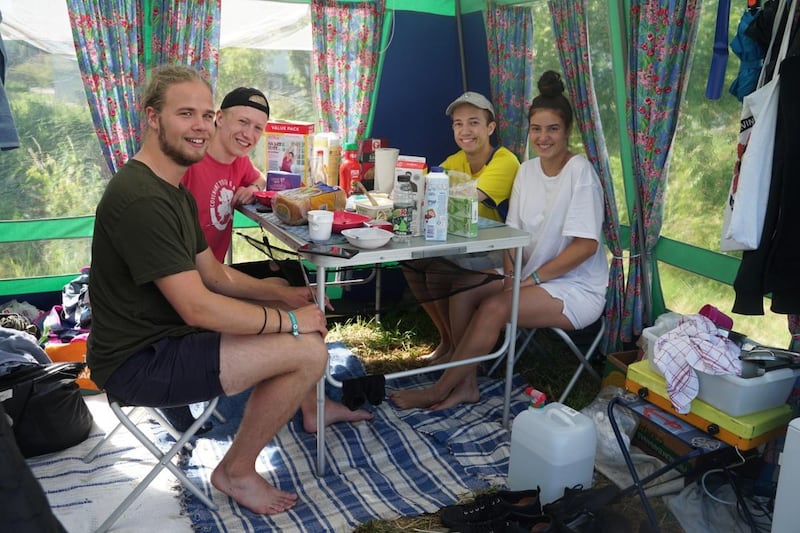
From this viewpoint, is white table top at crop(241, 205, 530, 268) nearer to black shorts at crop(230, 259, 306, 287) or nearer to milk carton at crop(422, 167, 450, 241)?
milk carton at crop(422, 167, 450, 241)

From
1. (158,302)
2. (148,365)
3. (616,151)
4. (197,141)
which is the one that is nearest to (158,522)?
(148,365)

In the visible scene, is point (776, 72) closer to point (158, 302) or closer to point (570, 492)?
point (570, 492)

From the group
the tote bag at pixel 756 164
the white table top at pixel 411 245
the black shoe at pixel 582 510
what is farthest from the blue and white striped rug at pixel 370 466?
the tote bag at pixel 756 164

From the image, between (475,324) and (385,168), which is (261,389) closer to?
(475,324)

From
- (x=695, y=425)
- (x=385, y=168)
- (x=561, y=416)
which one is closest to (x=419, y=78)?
(x=385, y=168)

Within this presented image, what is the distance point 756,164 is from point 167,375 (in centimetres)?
190

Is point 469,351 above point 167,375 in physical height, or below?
below

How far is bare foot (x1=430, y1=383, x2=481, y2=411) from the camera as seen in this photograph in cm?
313

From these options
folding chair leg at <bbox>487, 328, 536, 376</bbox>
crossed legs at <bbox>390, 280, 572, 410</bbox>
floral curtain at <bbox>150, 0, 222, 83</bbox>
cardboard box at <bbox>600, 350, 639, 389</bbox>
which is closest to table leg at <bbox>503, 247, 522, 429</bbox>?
crossed legs at <bbox>390, 280, 572, 410</bbox>

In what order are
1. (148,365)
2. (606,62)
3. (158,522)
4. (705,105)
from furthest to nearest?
1. (606,62)
2. (705,105)
3. (158,522)
4. (148,365)

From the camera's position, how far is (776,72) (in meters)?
2.15

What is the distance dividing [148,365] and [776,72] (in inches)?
82.6

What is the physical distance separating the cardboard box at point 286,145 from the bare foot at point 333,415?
1058 mm

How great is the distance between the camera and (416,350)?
379 cm
